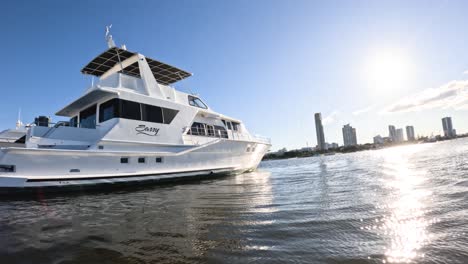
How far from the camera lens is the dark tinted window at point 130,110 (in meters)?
9.43

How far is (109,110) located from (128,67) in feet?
10.7

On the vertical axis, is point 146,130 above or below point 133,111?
below

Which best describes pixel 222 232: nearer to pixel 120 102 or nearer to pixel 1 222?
pixel 1 222

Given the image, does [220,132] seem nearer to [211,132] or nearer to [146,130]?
[211,132]

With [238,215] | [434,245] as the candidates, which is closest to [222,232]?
[238,215]

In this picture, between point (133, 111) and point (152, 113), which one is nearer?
point (133, 111)

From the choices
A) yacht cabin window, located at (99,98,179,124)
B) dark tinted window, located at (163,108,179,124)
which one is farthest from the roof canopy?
dark tinted window, located at (163,108,179,124)

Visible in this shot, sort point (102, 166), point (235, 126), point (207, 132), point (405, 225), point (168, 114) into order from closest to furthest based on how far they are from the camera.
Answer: point (405, 225), point (102, 166), point (168, 114), point (207, 132), point (235, 126)

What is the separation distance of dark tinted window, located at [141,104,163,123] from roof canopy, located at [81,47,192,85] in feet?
7.58

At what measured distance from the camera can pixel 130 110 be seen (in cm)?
965

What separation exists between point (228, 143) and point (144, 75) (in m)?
5.02

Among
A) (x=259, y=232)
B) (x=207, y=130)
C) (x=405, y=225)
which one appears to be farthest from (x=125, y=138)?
(x=405, y=225)

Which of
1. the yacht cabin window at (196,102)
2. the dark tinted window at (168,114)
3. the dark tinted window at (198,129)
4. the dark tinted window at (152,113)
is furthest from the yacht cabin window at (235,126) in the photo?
the dark tinted window at (152,113)

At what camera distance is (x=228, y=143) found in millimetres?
13086
